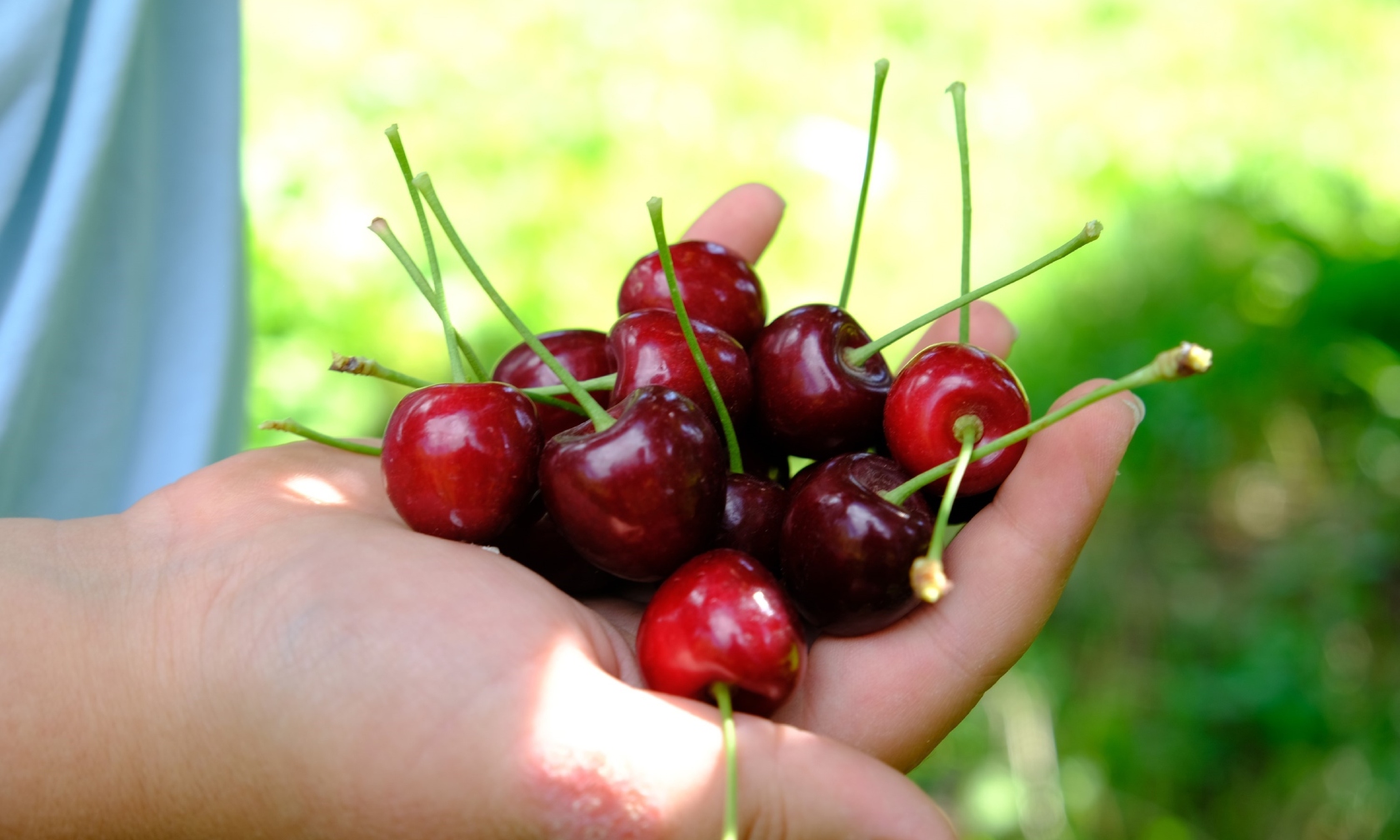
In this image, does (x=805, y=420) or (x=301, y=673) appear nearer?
(x=301, y=673)

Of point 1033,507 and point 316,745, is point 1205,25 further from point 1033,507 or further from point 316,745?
point 316,745

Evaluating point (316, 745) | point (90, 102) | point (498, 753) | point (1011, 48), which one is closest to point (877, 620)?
point (498, 753)

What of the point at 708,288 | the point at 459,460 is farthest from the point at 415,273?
the point at 708,288

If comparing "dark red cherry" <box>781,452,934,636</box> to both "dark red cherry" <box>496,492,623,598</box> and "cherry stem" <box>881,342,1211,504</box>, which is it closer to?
"cherry stem" <box>881,342,1211,504</box>

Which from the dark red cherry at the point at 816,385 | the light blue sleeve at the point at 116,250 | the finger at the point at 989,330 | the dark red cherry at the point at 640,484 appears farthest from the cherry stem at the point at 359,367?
the finger at the point at 989,330

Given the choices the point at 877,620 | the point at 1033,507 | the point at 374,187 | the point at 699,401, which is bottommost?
the point at 877,620

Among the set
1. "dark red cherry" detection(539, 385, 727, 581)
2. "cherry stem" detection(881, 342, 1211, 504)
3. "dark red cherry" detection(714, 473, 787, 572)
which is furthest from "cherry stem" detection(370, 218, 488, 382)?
"cherry stem" detection(881, 342, 1211, 504)

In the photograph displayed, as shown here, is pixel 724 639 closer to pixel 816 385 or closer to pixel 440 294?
pixel 816 385
